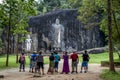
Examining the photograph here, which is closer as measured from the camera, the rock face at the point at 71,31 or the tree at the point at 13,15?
the tree at the point at 13,15

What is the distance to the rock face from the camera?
164ft

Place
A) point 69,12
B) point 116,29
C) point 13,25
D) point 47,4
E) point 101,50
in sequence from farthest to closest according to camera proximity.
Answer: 1. point 47,4
2. point 69,12
3. point 101,50
4. point 13,25
5. point 116,29

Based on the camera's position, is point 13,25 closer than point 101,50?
Yes

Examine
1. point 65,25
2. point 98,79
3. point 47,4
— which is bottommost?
point 98,79

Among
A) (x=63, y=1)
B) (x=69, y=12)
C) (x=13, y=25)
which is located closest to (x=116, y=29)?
(x=13, y=25)

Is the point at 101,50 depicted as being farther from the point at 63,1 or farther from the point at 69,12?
the point at 63,1

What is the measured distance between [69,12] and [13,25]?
21607mm

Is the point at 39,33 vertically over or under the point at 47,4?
under

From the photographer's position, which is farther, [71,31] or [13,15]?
[71,31]

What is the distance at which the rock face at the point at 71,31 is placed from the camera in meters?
49.8

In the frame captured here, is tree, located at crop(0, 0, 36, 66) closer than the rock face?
Yes

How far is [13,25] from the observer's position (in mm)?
29016

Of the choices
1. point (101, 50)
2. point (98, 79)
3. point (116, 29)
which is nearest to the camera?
point (98, 79)

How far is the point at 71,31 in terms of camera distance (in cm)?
5012
